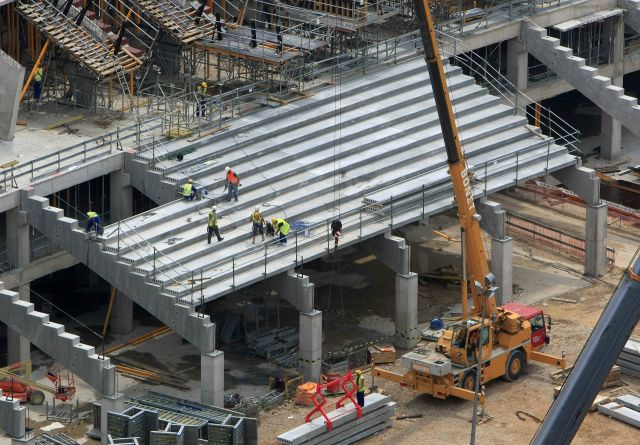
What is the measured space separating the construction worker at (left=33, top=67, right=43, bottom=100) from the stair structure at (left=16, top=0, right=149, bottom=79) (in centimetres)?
146

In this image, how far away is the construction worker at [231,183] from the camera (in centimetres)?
7644

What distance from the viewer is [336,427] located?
68688mm

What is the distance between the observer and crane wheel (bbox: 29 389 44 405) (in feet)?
235

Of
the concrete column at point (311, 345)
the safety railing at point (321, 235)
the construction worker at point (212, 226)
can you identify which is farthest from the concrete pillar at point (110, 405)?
the construction worker at point (212, 226)

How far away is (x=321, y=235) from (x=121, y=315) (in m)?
7.81

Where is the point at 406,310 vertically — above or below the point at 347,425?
above

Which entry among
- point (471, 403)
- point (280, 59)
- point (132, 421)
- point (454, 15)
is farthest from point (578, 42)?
point (132, 421)

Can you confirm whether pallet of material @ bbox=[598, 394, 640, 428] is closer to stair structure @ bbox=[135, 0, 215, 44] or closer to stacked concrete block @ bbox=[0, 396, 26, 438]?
stacked concrete block @ bbox=[0, 396, 26, 438]

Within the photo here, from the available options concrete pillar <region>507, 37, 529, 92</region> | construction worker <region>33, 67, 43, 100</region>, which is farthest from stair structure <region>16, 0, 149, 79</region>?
concrete pillar <region>507, 37, 529, 92</region>

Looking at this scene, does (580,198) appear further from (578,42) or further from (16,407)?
(16,407)

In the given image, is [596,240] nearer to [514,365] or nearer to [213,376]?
[514,365]

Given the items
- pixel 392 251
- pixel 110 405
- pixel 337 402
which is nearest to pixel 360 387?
pixel 337 402

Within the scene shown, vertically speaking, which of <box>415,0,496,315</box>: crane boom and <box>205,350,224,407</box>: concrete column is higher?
<box>415,0,496,315</box>: crane boom

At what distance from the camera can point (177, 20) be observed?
85562mm
